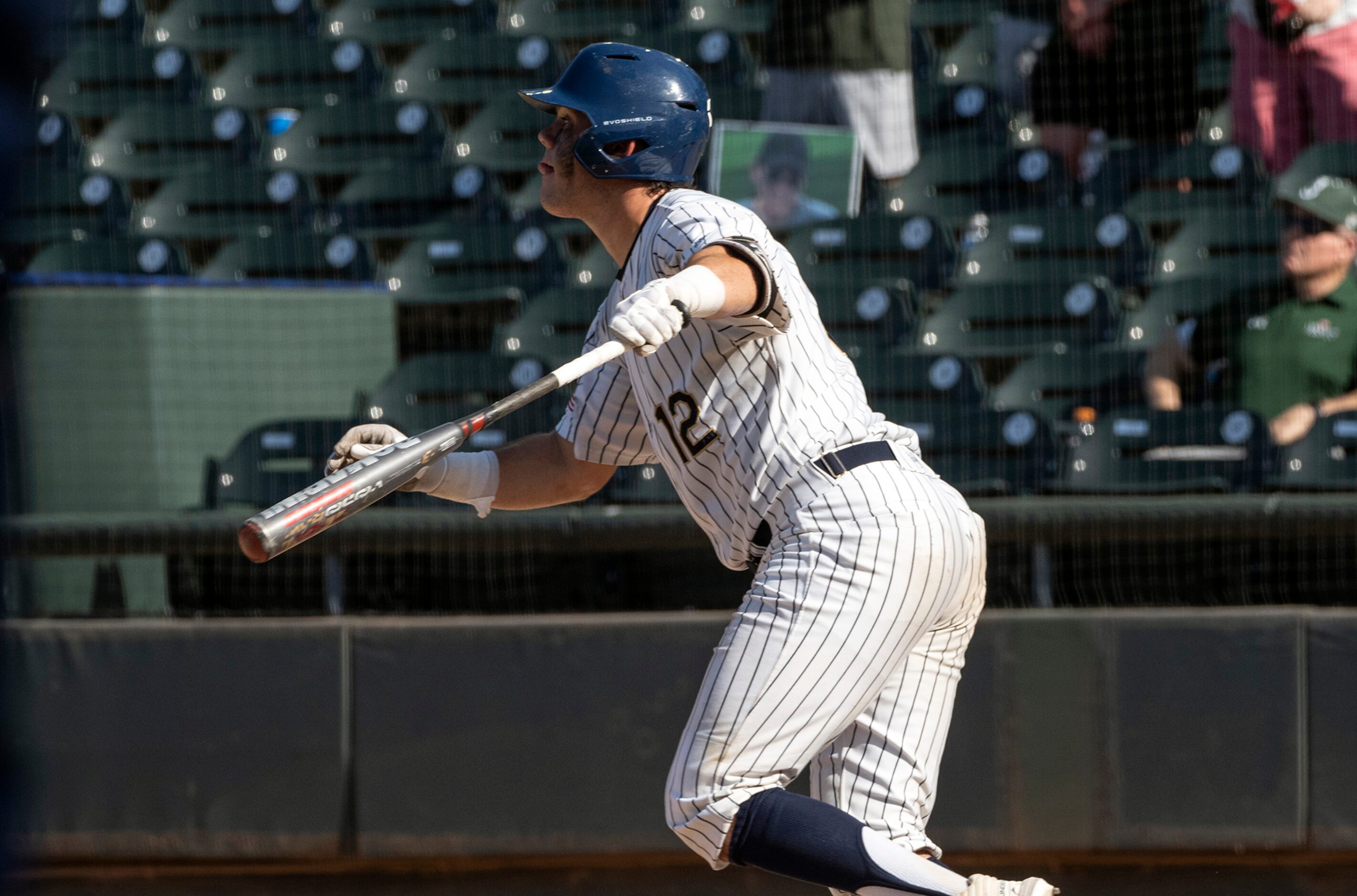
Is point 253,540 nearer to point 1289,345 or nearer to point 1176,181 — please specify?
point 1289,345

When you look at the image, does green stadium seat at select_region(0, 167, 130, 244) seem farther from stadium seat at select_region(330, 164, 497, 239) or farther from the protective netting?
stadium seat at select_region(330, 164, 497, 239)

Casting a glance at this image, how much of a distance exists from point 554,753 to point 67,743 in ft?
4.24

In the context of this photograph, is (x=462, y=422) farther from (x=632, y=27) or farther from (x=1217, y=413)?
(x=632, y=27)

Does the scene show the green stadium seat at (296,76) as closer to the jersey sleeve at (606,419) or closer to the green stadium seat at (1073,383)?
the green stadium seat at (1073,383)

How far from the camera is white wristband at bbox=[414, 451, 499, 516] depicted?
8.91 ft

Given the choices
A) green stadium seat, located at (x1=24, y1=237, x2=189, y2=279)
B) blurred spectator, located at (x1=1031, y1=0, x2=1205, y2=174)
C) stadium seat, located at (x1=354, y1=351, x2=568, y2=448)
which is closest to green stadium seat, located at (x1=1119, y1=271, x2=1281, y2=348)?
blurred spectator, located at (x1=1031, y1=0, x2=1205, y2=174)

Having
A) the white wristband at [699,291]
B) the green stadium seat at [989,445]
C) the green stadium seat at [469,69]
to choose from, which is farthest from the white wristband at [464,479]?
the green stadium seat at [469,69]

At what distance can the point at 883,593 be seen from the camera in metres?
2.23

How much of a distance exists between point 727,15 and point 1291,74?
2.66 m

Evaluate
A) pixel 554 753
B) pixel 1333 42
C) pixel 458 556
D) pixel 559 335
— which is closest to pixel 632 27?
pixel 559 335

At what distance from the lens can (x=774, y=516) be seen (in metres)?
2.34

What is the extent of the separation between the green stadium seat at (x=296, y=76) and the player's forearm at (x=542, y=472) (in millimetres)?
4673

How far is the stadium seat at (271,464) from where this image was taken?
4.46 m

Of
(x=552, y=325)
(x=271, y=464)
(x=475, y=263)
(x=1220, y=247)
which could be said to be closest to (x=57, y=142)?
(x=475, y=263)
